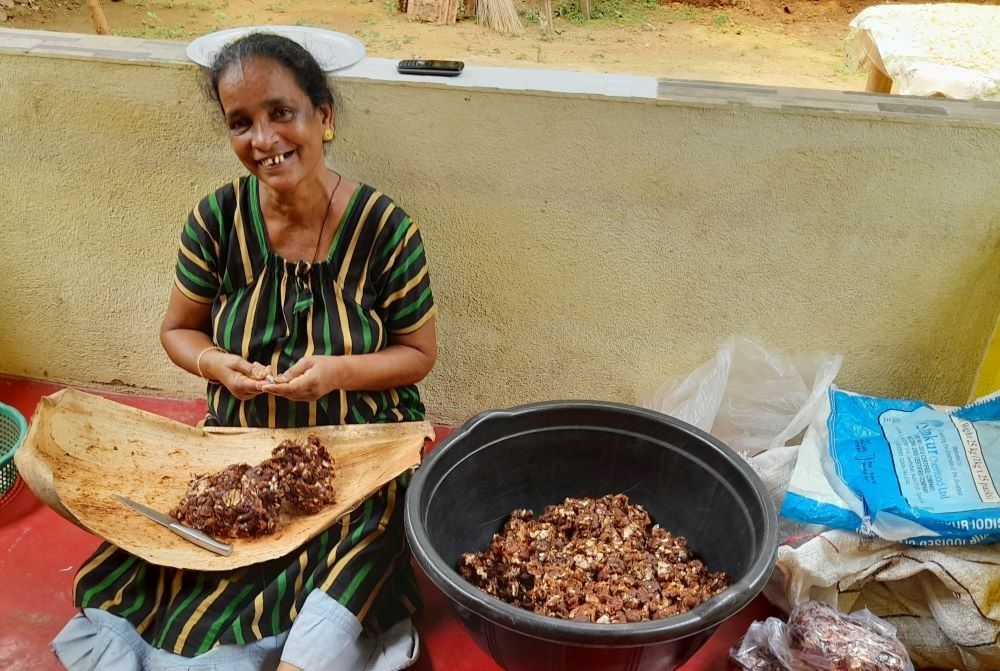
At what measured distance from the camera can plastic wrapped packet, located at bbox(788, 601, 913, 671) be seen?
1.54 metres

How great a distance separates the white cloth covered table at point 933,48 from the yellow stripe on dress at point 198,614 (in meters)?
2.65

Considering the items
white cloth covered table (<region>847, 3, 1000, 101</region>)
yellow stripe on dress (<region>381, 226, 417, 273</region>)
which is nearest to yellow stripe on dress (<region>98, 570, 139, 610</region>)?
yellow stripe on dress (<region>381, 226, 417, 273</region>)

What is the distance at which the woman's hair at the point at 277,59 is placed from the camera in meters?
1.58

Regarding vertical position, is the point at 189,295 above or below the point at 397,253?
below

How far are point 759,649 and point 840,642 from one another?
184 millimetres

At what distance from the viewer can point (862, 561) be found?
5.66 ft

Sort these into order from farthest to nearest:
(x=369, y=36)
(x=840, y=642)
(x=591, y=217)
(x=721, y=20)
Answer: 1. (x=721, y=20)
2. (x=369, y=36)
3. (x=591, y=217)
4. (x=840, y=642)

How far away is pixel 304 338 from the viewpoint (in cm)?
179

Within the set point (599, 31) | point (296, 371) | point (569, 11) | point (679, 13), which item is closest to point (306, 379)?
point (296, 371)

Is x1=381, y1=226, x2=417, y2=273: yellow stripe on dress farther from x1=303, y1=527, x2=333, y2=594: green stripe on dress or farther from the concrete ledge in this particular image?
x1=303, y1=527, x2=333, y2=594: green stripe on dress

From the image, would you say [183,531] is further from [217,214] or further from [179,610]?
[217,214]

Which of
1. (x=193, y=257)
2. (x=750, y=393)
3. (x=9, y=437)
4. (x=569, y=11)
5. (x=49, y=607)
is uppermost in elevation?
(x=193, y=257)

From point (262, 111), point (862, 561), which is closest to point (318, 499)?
point (262, 111)

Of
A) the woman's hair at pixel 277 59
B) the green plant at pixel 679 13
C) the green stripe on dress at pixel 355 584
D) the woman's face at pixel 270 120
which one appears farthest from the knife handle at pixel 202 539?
the green plant at pixel 679 13
